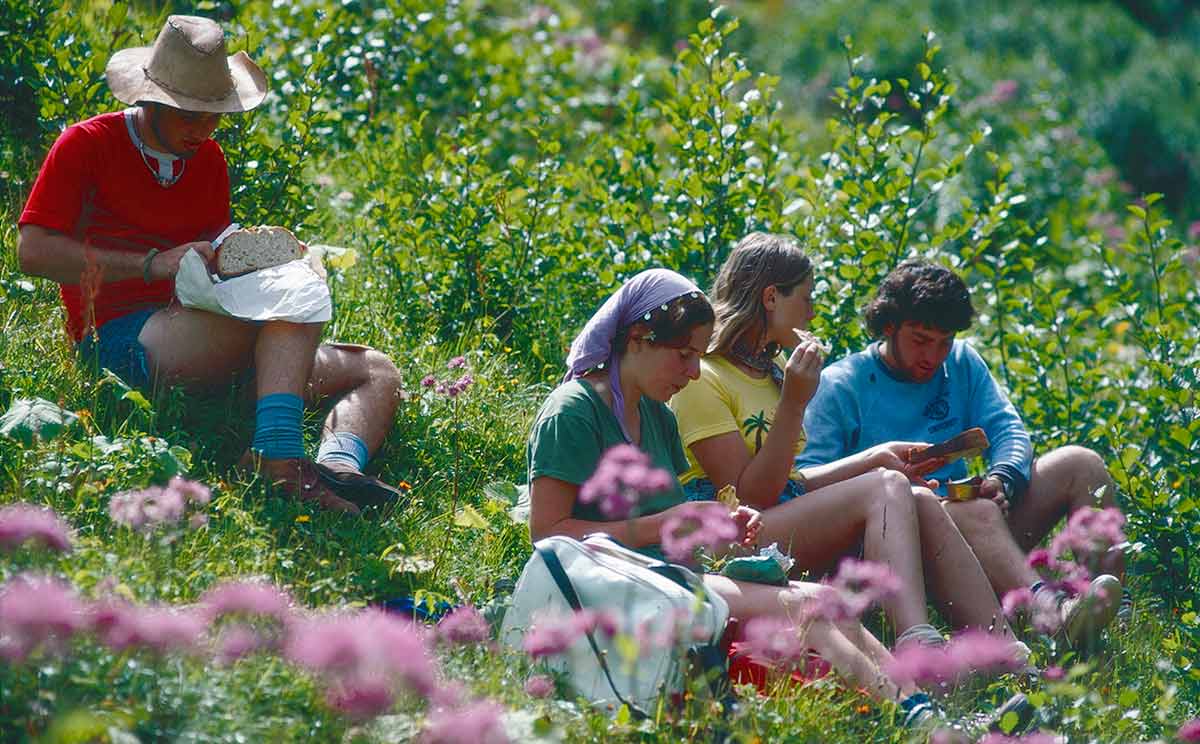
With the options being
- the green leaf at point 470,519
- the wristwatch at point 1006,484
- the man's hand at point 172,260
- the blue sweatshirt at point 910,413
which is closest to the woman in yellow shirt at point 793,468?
the blue sweatshirt at point 910,413

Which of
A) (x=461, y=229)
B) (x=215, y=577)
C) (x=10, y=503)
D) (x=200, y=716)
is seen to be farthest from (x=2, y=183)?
(x=200, y=716)

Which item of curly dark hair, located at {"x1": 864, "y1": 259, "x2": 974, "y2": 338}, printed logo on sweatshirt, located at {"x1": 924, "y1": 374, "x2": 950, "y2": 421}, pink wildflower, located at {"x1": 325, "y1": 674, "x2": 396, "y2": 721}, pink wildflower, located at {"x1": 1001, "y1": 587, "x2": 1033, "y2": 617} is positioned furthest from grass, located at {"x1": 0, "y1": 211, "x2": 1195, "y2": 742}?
curly dark hair, located at {"x1": 864, "y1": 259, "x2": 974, "y2": 338}

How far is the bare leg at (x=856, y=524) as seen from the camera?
3826 mm

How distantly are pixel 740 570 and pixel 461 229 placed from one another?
7.77 ft

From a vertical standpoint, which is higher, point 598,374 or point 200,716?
point 598,374

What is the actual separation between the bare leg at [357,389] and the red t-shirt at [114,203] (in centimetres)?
51

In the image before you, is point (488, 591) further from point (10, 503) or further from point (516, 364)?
point (516, 364)

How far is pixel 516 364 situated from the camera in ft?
17.3

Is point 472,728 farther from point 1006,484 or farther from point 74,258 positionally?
point 1006,484

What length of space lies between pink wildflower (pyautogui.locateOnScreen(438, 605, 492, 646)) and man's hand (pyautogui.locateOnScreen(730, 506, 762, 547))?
721 mm

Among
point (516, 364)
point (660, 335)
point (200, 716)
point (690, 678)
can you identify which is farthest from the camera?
point (516, 364)

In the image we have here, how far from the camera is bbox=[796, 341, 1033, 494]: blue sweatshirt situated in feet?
14.8

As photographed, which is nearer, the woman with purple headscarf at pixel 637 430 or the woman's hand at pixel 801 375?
the woman with purple headscarf at pixel 637 430

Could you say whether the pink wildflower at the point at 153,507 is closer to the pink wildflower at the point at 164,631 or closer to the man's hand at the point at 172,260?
the pink wildflower at the point at 164,631
